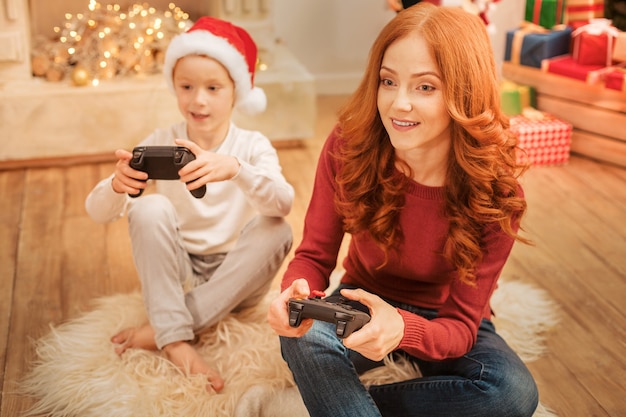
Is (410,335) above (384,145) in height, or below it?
below

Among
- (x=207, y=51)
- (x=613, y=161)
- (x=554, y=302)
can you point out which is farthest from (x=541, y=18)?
(x=207, y=51)

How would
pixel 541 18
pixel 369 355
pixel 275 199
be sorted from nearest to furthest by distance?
pixel 369 355 < pixel 275 199 < pixel 541 18

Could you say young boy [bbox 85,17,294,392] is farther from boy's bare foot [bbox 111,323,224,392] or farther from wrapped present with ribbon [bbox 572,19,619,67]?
wrapped present with ribbon [bbox 572,19,619,67]

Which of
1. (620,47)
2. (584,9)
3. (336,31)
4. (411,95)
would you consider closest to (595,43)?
(620,47)

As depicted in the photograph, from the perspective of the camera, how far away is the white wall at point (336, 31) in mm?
3332

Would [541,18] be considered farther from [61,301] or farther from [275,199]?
[61,301]


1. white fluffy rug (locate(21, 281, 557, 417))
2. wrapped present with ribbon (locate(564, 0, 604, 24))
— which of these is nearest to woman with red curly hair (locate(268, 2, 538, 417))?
white fluffy rug (locate(21, 281, 557, 417))

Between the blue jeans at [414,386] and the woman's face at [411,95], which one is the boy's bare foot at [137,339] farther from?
the woman's face at [411,95]

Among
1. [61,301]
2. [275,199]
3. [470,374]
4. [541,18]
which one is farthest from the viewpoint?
[541,18]

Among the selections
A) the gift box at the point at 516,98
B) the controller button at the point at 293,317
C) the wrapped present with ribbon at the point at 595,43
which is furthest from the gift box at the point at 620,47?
the controller button at the point at 293,317

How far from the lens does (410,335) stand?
1.22 m

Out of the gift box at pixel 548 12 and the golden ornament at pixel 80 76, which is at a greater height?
the gift box at pixel 548 12

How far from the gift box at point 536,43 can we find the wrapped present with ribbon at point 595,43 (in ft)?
0.21

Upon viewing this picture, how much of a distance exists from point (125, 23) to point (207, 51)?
4.40 ft
